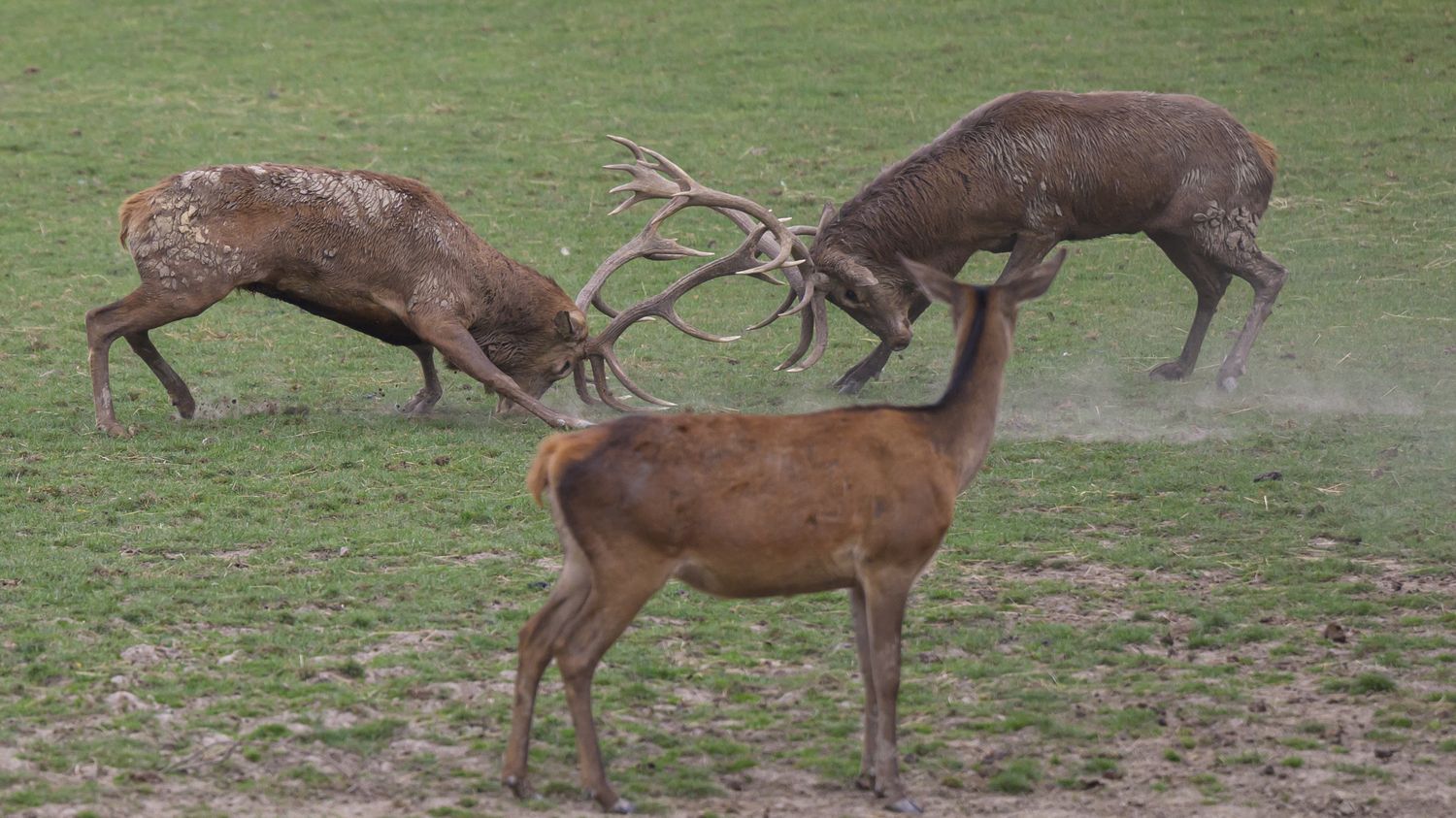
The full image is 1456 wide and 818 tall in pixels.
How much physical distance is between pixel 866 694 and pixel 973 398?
1112mm

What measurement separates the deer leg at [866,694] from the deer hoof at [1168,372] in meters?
6.66

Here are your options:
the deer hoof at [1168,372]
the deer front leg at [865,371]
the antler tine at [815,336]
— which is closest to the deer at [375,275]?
the antler tine at [815,336]

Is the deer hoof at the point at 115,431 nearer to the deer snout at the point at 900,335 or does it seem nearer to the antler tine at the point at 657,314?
the antler tine at the point at 657,314

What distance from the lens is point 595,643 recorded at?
5.30 m

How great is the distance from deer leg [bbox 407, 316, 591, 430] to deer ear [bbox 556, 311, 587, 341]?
514 mm

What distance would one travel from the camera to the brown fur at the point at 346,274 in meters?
9.95

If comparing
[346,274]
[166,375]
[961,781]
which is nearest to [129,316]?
[166,375]

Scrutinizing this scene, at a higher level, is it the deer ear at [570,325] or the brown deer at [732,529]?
the brown deer at [732,529]

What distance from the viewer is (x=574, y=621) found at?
17.6ft

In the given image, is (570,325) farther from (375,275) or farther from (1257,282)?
(1257,282)

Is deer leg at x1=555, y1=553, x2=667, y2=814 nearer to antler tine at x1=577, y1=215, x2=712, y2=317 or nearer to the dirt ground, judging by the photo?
the dirt ground

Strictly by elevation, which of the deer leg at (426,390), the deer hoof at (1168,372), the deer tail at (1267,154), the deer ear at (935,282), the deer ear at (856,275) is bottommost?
the deer hoof at (1168,372)

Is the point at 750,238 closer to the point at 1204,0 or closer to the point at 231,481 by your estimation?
the point at 231,481

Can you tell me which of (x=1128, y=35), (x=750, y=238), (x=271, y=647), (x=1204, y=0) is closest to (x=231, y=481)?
(x=271, y=647)
